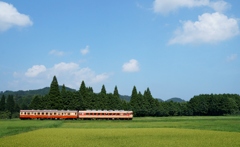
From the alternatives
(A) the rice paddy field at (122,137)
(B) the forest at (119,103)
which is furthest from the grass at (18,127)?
(B) the forest at (119,103)

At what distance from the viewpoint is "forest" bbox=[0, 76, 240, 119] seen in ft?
299

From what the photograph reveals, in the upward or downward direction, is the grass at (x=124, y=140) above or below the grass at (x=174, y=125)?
above

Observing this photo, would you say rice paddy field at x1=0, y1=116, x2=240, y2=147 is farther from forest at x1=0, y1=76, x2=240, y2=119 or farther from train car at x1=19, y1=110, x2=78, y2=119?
forest at x1=0, y1=76, x2=240, y2=119

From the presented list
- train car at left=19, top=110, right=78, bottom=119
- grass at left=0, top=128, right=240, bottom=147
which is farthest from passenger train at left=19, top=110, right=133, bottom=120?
grass at left=0, top=128, right=240, bottom=147

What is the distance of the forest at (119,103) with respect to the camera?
3585 inches

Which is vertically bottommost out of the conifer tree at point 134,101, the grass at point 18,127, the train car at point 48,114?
the grass at point 18,127

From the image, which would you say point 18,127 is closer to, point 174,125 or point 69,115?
point 174,125

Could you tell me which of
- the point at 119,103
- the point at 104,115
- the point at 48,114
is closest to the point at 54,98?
the point at 48,114

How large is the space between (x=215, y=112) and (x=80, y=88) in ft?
193

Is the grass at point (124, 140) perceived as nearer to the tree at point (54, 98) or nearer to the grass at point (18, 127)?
the grass at point (18, 127)

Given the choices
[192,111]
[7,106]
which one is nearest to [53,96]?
[7,106]

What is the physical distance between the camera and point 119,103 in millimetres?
105375

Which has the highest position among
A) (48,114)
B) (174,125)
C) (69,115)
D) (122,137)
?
(48,114)

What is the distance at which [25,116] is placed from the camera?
7438 cm
